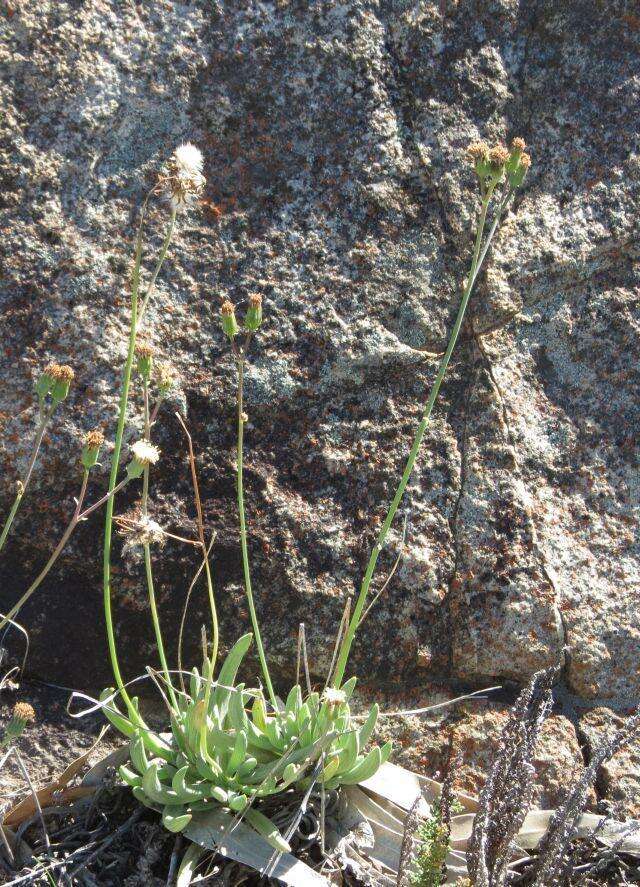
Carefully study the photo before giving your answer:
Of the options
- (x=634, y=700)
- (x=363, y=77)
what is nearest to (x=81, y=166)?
(x=363, y=77)

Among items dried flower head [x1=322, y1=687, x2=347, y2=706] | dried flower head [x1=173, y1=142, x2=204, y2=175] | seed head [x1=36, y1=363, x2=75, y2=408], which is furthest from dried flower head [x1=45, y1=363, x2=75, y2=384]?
dried flower head [x1=322, y1=687, x2=347, y2=706]

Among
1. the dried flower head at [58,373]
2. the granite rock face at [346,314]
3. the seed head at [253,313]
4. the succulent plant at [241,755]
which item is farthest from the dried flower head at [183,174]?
the succulent plant at [241,755]

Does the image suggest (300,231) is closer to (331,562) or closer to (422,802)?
(331,562)

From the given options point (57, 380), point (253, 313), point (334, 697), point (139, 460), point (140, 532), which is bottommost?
point (334, 697)

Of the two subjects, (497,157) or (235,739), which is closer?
(497,157)

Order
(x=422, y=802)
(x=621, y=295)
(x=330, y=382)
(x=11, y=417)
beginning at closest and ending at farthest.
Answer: (x=422, y=802) → (x=11, y=417) → (x=330, y=382) → (x=621, y=295)

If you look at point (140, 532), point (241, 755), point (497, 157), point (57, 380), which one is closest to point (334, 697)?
point (241, 755)

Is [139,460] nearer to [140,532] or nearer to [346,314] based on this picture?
[140,532]
